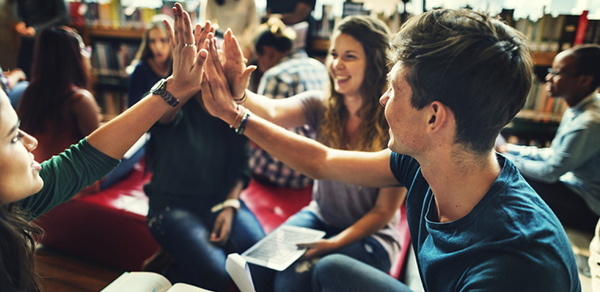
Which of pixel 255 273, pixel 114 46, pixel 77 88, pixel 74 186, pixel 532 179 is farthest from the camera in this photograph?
pixel 114 46

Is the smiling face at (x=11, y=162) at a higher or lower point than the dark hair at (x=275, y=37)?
lower

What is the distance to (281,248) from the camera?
1241mm

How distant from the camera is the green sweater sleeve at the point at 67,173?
87 centimetres

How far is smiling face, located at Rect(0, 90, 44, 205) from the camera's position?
63cm

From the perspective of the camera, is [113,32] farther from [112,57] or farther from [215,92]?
[215,92]

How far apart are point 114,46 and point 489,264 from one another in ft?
14.4

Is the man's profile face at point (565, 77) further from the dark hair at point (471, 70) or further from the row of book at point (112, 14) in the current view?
the row of book at point (112, 14)

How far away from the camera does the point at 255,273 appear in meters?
1.29

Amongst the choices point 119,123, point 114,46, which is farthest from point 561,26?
point 114,46

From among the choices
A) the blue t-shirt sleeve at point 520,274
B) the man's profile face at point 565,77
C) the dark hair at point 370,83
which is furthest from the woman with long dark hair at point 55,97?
the man's profile face at point 565,77

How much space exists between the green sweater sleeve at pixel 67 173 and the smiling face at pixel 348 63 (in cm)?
84

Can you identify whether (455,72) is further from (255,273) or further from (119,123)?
(255,273)

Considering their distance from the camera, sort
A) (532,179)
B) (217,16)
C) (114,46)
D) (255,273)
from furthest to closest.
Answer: (114,46) < (217,16) < (532,179) < (255,273)

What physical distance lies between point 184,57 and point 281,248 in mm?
709
